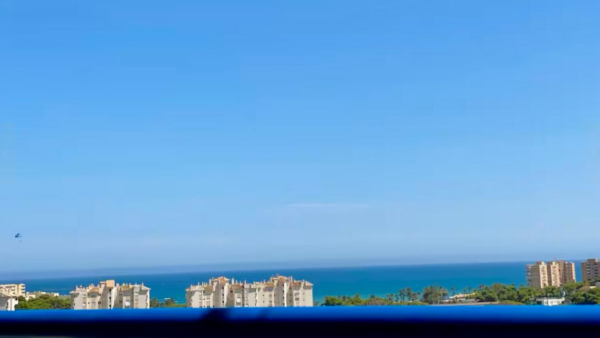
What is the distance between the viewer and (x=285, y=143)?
26203 millimetres

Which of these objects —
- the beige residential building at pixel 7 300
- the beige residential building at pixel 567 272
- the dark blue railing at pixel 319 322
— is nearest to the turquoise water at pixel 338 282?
the beige residential building at pixel 567 272

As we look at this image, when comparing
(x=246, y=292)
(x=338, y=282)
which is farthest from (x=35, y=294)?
(x=338, y=282)

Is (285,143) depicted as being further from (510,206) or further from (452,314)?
(452,314)

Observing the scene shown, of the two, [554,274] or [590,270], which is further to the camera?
[554,274]

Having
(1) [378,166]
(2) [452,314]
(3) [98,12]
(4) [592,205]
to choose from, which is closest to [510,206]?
(1) [378,166]

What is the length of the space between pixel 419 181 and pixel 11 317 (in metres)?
25.6

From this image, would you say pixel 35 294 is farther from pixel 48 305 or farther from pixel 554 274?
pixel 554 274

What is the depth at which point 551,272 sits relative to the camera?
312 centimetres

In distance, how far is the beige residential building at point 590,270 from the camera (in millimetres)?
2387

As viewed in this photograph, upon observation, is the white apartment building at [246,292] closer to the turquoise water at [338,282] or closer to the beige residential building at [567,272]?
the turquoise water at [338,282]

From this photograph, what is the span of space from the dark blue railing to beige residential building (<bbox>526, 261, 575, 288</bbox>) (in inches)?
65.8

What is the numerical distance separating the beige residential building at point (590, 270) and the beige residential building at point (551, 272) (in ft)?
0.19

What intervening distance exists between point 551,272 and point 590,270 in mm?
526

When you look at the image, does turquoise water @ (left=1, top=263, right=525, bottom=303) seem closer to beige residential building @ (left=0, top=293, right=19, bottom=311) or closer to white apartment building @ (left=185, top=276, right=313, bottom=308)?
white apartment building @ (left=185, top=276, right=313, bottom=308)
